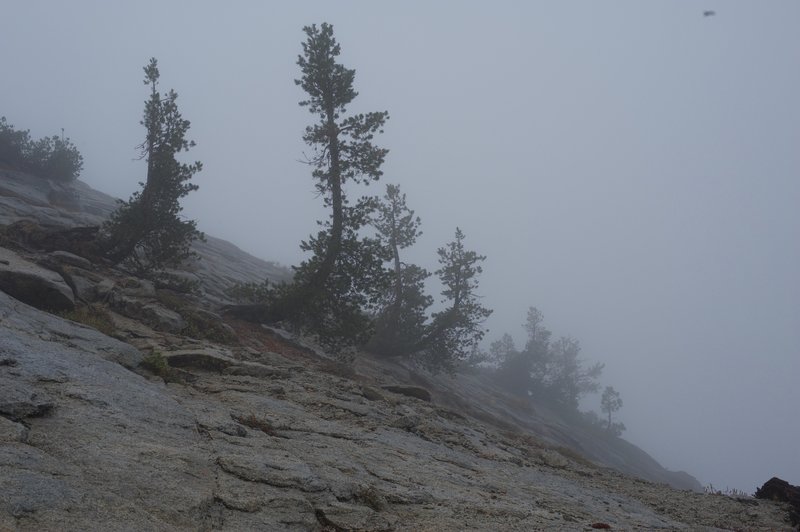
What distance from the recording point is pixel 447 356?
32375mm

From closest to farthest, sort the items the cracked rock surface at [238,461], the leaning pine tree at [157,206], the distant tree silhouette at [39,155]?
the cracked rock surface at [238,461] < the leaning pine tree at [157,206] < the distant tree silhouette at [39,155]

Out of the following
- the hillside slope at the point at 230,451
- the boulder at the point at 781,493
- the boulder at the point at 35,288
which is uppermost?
the boulder at the point at 781,493

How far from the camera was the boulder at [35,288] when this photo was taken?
13234mm

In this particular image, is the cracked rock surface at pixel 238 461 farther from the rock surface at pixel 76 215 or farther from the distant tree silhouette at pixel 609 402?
the distant tree silhouette at pixel 609 402

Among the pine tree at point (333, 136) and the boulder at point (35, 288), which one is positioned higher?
the pine tree at point (333, 136)

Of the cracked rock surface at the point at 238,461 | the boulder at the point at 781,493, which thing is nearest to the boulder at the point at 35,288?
the cracked rock surface at the point at 238,461

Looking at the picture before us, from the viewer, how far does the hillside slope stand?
5.25 m

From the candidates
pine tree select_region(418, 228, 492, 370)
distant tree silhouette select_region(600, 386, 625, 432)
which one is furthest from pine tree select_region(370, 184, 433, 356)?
distant tree silhouette select_region(600, 386, 625, 432)

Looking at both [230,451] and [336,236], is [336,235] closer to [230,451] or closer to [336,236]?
[336,236]

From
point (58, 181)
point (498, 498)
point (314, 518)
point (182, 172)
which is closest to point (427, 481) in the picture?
point (498, 498)

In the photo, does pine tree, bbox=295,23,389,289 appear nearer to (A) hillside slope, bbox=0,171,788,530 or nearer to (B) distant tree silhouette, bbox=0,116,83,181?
(A) hillside slope, bbox=0,171,788,530

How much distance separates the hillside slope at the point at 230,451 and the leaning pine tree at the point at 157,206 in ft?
12.5

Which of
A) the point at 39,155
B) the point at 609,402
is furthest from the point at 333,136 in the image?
the point at 609,402

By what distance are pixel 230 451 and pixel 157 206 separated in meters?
18.3
